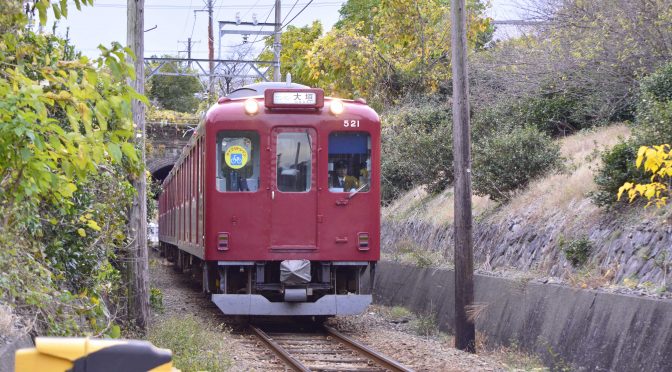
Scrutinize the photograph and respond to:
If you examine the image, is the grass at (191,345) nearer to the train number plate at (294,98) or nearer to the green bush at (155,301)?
the green bush at (155,301)

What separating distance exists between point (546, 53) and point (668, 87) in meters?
6.80

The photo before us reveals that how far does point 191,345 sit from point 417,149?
11.6 metres

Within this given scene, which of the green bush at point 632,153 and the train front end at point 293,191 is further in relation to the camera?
the train front end at point 293,191

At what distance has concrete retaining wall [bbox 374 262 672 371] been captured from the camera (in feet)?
29.0

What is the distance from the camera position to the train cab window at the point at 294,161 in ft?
43.6

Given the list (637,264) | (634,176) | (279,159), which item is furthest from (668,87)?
(279,159)

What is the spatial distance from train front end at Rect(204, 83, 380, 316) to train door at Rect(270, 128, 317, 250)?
14mm

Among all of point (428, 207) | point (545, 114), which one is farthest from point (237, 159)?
point (545, 114)

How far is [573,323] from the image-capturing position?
10289 mm

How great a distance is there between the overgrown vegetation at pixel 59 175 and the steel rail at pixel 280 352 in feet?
6.47

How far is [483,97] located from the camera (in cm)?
2272

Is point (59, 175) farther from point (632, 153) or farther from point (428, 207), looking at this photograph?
point (428, 207)

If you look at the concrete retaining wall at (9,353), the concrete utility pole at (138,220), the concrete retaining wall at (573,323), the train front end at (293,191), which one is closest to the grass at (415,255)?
the concrete retaining wall at (573,323)

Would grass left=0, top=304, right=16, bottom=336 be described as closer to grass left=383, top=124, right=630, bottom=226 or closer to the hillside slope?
the hillside slope
